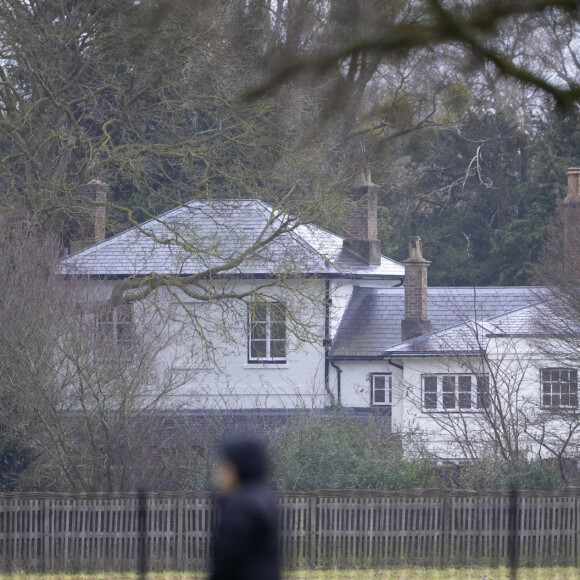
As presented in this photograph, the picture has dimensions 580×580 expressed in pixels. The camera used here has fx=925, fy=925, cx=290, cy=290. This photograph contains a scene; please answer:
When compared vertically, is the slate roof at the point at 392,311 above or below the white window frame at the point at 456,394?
above

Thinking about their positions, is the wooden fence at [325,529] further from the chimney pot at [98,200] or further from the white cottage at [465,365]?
the chimney pot at [98,200]

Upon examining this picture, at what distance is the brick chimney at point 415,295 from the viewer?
26.9 m

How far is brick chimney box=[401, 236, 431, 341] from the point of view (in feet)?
88.3

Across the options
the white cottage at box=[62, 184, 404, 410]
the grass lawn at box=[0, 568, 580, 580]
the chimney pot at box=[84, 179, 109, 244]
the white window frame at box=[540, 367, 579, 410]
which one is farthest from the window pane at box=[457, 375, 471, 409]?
the chimney pot at box=[84, 179, 109, 244]

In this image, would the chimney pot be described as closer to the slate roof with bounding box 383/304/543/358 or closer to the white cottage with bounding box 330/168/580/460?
Answer: the white cottage with bounding box 330/168/580/460

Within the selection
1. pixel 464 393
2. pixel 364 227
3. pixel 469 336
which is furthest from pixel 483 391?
pixel 364 227

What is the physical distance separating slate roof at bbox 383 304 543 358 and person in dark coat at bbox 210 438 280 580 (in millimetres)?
16478

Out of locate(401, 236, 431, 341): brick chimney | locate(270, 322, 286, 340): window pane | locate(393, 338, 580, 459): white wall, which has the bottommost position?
locate(393, 338, 580, 459): white wall

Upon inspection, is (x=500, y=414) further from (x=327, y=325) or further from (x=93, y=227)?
(x=93, y=227)

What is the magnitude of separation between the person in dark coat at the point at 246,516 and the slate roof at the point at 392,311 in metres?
21.0

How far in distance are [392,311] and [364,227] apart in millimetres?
3055

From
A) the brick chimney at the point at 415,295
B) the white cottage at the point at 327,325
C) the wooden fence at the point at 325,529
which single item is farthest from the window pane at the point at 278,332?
the wooden fence at the point at 325,529

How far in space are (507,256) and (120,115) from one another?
22888 millimetres

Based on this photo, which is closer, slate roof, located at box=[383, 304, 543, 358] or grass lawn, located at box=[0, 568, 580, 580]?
grass lawn, located at box=[0, 568, 580, 580]
